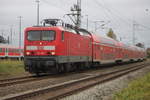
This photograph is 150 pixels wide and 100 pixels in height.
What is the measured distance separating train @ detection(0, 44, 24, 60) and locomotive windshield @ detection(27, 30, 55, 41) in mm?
38784

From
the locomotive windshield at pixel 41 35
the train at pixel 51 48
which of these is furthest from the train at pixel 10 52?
the locomotive windshield at pixel 41 35

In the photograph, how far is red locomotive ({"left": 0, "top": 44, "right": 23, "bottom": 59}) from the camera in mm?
56469

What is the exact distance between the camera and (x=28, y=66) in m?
18.3

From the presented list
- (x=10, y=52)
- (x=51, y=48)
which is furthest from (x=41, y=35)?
(x=10, y=52)

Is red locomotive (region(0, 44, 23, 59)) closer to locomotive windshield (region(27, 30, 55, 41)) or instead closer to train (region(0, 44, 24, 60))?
train (region(0, 44, 24, 60))

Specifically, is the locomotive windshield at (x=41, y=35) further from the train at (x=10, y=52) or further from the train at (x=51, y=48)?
the train at (x=10, y=52)

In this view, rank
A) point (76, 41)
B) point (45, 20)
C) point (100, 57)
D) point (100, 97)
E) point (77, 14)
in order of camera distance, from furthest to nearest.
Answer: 1. point (77, 14)
2. point (100, 57)
3. point (76, 41)
4. point (45, 20)
5. point (100, 97)

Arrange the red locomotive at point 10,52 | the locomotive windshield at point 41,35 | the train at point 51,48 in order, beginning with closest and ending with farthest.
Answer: the train at point 51,48
the locomotive windshield at point 41,35
the red locomotive at point 10,52

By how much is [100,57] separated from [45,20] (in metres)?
10.3

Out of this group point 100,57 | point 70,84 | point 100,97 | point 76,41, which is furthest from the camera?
point 100,57

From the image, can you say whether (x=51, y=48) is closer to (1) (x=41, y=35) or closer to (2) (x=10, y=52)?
(1) (x=41, y=35)

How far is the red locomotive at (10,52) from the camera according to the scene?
56.5 meters

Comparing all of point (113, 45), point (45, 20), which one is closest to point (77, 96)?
point (45, 20)

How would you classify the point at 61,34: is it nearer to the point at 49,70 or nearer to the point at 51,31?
the point at 51,31
